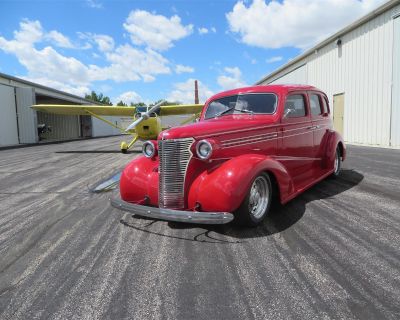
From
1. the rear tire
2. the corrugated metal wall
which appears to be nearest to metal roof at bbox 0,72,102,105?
the corrugated metal wall

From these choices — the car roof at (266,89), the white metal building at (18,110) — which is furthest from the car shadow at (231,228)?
the white metal building at (18,110)

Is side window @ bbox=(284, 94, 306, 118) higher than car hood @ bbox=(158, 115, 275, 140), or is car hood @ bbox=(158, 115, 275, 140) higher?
side window @ bbox=(284, 94, 306, 118)

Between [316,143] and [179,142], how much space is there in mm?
3105

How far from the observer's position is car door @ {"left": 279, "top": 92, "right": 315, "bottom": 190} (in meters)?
5.04

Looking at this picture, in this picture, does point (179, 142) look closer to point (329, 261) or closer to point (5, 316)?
point (329, 261)

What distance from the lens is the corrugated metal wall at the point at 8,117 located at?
77.2 feet

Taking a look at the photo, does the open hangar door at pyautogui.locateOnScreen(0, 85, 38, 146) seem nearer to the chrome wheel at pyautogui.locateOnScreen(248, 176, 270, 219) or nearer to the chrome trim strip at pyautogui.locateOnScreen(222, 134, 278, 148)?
the chrome trim strip at pyautogui.locateOnScreen(222, 134, 278, 148)

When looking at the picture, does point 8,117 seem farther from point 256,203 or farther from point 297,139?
point 256,203

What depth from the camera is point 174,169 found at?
4031 millimetres

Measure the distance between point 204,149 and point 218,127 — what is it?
0.47 m

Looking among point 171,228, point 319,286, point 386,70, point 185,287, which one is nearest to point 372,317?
point 319,286

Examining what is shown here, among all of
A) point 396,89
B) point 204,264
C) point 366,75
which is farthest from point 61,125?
point 204,264

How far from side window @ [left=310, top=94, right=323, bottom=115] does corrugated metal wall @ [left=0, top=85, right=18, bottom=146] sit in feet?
77.4

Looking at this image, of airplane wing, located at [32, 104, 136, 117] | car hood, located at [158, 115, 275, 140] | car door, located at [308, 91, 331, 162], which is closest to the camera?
car hood, located at [158, 115, 275, 140]
